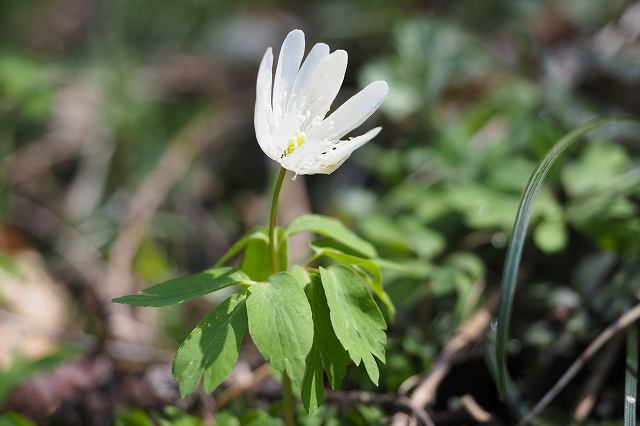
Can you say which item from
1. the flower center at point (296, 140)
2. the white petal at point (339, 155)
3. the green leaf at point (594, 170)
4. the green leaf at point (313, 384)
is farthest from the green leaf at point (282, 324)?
the green leaf at point (594, 170)

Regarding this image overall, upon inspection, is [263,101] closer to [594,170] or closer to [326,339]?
[326,339]

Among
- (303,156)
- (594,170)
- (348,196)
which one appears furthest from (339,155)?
(348,196)

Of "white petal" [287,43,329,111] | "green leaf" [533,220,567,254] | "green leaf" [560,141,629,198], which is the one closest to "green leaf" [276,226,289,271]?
"white petal" [287,43,329,111]

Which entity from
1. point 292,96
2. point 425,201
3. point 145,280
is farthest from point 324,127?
point 145,280

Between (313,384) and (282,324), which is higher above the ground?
(282,324)

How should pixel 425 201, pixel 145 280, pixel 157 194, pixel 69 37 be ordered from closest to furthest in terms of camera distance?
pixel 425 201
pixel 145 280
pixel 157 194
pixel 69 37

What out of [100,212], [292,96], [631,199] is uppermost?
[292,96]

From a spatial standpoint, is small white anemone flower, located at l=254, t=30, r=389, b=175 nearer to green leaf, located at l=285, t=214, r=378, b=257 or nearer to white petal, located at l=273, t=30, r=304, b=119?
white petal, located at l=273, t=30, r=304, b=119

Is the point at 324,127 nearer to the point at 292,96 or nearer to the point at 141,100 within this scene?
the point at 292,96
